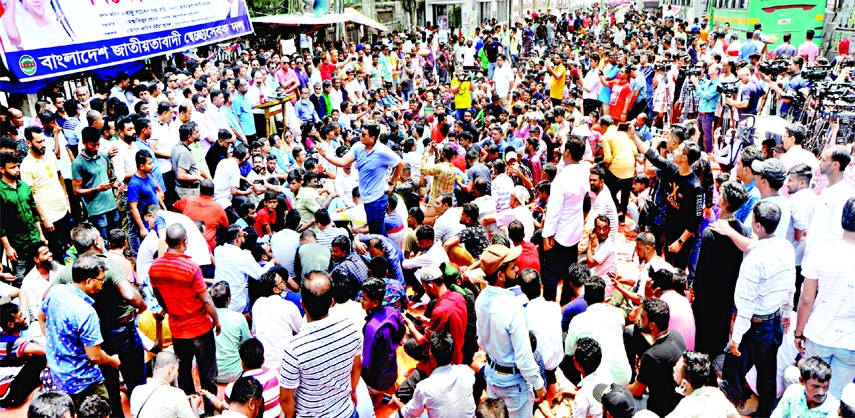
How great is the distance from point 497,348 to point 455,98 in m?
8.78

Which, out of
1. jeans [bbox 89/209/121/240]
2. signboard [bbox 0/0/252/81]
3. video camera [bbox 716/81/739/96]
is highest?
signboard [bbox 0/0/252/81]

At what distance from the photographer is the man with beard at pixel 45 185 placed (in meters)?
5.67

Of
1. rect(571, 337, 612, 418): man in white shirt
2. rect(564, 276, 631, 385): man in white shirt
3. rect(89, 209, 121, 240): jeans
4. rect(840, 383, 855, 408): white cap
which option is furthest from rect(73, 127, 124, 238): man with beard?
rect(840, 383, 855, 408): white cap

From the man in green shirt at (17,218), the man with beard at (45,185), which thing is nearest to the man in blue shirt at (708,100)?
the man with beard at (45,185)

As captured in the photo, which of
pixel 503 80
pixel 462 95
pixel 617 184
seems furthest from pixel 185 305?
pixel 503 80

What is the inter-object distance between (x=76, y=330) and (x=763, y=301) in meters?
4.17

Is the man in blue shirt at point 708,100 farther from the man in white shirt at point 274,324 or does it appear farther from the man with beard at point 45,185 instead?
the man with beard at point 45,185

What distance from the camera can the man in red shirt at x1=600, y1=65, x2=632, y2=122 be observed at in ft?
34.7

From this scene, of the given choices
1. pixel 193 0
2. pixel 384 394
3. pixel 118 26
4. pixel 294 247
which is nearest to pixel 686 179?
pixel 384 394

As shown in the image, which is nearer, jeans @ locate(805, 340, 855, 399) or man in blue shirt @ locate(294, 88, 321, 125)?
jeans @ locate(805, 340, 855, 399)

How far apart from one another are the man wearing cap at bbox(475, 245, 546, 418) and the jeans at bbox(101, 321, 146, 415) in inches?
92.6

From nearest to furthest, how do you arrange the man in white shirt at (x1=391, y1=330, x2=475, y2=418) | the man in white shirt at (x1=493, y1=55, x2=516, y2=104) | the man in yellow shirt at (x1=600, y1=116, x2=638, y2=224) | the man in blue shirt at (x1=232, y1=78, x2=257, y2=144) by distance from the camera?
the man in white shirt at (x1=391, y1=330, x2=475, y2=418) → the man in yellow shirt at (x1=600, y1=116, x2=638, y2=224) → the man in blue shirt at (x1=232, y1=78, x2=257, y2=144) → the man in white shirt at (x1=493, y1=55, x2=516, y2=104)

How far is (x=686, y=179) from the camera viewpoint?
16.8 feet

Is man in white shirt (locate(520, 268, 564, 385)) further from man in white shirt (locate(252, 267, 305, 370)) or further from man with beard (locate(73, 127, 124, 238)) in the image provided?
man with beard (locate(73, 127, 124, 238))
